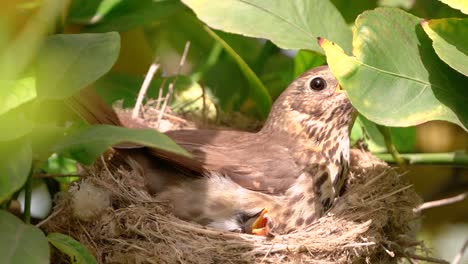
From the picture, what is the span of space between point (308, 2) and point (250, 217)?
0.65 m

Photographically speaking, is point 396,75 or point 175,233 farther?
point 175,233

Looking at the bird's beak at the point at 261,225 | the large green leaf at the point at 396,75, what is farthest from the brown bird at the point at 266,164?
the large green leaf at the point at 396,75

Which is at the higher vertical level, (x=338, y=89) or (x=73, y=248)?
(x=73, y=248)

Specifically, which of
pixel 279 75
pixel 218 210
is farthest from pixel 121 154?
pixel 279 75

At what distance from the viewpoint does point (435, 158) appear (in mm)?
2676

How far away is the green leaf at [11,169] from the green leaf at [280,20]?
762 mm

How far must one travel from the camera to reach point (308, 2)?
230 centimetres

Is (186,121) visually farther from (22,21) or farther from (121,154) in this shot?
(22,21)

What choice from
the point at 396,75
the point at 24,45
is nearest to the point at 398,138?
the point at 396,75

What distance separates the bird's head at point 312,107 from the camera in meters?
2.67

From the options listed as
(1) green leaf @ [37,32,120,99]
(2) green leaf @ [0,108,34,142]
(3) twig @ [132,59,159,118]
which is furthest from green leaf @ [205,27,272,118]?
(2) green leaf @ [0,108,34,142]

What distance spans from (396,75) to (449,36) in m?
0.16

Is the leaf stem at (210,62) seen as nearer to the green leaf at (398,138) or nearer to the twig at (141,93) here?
the twig at (141,93)

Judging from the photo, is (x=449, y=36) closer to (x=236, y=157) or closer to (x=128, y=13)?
(x=236, y=157)
